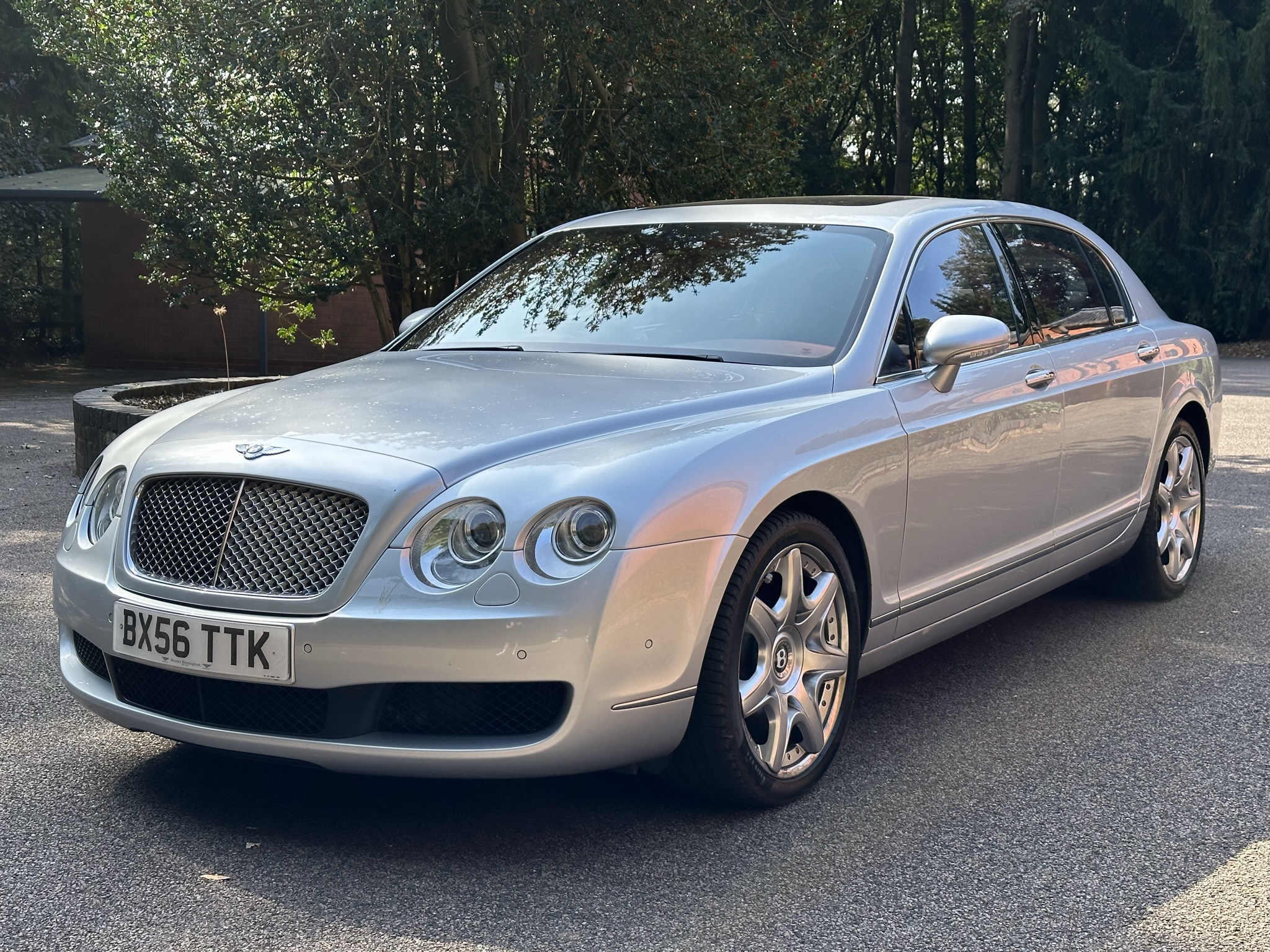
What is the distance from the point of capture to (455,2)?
29.3ft

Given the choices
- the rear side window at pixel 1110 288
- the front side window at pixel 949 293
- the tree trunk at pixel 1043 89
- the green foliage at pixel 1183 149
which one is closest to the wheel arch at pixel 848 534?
the front side window at pixel 949 293

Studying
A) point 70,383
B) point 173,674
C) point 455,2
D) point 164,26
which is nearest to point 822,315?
point 173,674

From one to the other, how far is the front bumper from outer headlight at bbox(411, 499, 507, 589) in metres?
0.04

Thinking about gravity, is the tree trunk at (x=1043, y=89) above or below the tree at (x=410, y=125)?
above

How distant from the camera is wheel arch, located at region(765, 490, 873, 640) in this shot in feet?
12.2

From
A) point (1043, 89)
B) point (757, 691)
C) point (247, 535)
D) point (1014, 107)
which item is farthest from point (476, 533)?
point (1043, 89)

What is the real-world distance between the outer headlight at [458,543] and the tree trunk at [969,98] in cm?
3272

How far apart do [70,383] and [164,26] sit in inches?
427

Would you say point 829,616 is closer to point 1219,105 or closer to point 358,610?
point 358,610

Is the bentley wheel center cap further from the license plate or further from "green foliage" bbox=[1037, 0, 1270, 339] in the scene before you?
"green foliage" bbox=[1037, 0, 1270, 339]

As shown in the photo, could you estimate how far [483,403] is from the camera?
3707 mm

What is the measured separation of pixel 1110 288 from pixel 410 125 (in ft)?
17.1

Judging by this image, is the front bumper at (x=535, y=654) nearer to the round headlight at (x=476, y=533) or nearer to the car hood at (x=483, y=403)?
the round headlight at (x=476, y=533)

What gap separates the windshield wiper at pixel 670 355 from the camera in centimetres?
419
